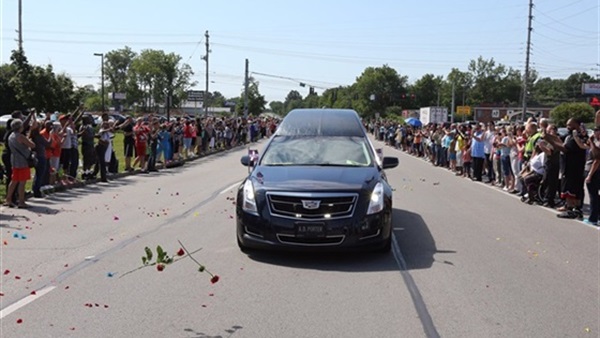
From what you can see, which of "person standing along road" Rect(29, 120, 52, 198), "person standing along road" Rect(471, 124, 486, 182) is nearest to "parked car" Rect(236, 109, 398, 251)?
"person standing along road" Rect(29, 120, 52, 198)

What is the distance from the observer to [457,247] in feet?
29.5

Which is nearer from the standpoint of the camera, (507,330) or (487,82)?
(507,330)

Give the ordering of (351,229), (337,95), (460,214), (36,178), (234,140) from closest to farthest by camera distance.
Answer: (351,229) → (460,214) → (36,178) → (234,140) → (337,95)

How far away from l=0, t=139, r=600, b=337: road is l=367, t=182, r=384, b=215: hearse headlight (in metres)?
0.67

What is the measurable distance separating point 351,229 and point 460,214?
5520mm

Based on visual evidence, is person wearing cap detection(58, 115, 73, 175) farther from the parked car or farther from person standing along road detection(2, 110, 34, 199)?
the parked car

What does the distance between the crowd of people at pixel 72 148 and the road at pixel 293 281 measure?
1213 millimetres

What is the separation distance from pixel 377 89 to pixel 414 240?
15761 centimetres

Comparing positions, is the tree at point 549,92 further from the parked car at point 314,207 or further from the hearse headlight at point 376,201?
the hearse headlight at point 376,201

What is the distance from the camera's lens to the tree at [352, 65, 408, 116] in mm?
157000

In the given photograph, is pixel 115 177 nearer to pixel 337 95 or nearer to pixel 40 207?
pixel 40 207

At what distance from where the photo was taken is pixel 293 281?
690 cm

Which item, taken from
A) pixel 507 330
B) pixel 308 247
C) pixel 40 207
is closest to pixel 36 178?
pixel 40 207

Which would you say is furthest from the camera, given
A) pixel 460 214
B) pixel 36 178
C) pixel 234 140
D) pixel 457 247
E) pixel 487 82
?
pixel 487 82
